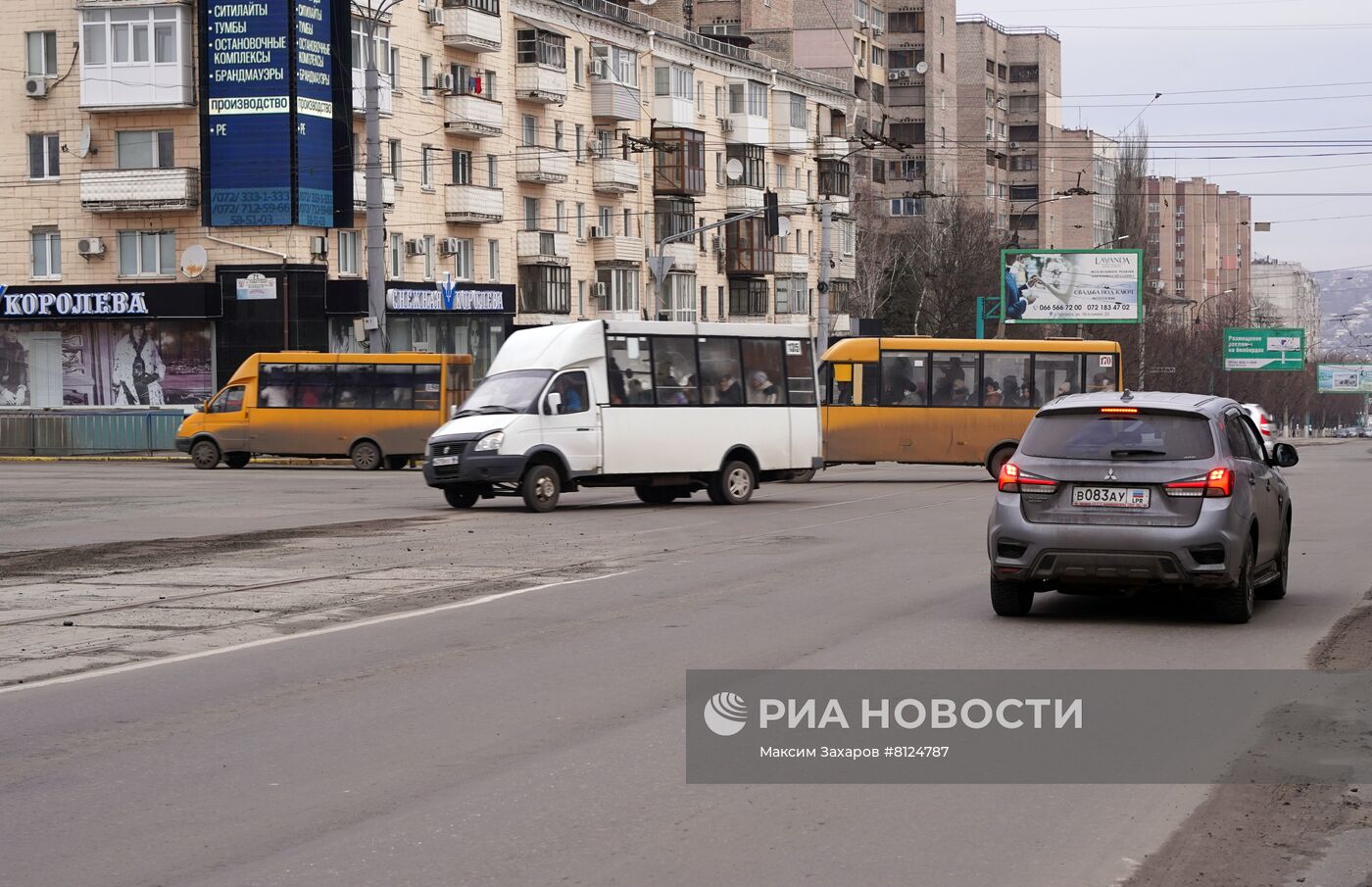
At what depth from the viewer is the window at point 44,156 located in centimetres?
5350

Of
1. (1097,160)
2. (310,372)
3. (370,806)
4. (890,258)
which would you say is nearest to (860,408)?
(310,372)

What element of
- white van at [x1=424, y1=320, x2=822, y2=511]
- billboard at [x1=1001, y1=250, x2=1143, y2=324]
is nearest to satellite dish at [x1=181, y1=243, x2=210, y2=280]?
white van at [x1=424, y1=320, x2=822, y2=511]

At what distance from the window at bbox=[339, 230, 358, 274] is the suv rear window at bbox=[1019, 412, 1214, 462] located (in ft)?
143

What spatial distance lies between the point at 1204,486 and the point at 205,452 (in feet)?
111

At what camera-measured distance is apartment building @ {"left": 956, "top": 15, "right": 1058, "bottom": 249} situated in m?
127

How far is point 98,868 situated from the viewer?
6.02m

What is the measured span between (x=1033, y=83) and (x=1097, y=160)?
2115 cm

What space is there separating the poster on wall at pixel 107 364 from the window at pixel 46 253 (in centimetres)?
161

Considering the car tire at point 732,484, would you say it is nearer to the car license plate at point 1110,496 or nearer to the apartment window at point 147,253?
the car license plate at point 1110,496

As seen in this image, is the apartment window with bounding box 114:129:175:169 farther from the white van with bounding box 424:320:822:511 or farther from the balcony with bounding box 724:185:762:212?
the balcony with bounding box 724:185:762:212

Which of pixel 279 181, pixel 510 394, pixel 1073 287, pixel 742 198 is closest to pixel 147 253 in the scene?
pixel 279 181

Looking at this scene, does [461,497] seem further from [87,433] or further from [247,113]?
[247,113]

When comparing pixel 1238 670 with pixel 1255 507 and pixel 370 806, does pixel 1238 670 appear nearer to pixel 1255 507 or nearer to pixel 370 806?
pixel 1255 507

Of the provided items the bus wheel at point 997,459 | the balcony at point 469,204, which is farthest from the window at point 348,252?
the bus wheel at point 997,459
